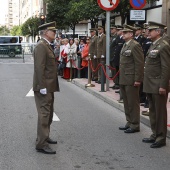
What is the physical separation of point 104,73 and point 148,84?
235 inches

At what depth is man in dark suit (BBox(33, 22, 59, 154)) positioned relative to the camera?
6.39m

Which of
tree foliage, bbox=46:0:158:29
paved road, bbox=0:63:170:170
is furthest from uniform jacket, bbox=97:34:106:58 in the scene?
tree foliage, bbox=46:0:158:29

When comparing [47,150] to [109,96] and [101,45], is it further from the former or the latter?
[101,45]

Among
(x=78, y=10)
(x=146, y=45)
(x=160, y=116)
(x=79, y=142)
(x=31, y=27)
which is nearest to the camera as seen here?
(x=160, y=116)

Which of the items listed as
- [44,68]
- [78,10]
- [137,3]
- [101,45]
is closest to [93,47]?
[101,45]

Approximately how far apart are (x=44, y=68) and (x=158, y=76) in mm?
1897

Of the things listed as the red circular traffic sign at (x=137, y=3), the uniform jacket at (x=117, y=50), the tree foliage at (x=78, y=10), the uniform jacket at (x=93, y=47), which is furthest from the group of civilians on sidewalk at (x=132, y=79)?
the tree foliage at (x=78, y=10)

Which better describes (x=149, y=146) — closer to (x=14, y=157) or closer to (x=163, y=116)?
(x=163, y=116)

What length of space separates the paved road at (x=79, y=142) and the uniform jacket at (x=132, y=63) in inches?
41.7

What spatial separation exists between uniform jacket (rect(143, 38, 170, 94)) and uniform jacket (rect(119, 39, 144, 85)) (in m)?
0.73

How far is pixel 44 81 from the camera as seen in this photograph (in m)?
6.42

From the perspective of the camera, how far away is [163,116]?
7.01 meters

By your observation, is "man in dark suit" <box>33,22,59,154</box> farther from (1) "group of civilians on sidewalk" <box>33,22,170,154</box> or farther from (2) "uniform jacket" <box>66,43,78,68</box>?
(2) "uniform jacket" <box>66,43,78,68</box>

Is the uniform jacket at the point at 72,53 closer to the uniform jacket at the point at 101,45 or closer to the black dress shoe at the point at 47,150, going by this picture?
the uniform jacket at the point at 101,45
